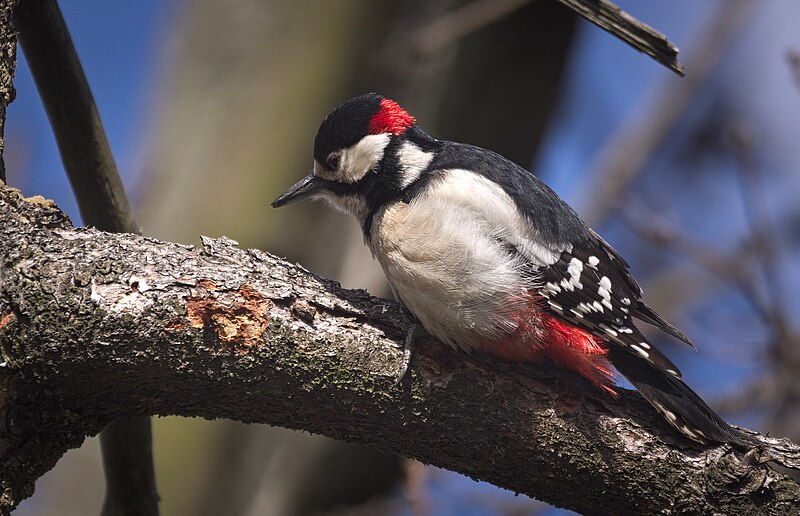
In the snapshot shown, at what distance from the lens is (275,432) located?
4559 millimetres

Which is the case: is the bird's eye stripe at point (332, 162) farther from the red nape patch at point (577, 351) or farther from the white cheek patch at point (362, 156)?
the red nape patch at point (577, 351)

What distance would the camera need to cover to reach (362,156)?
2.64 meters

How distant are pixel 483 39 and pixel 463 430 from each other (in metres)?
3.00

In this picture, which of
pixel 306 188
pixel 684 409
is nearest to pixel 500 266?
pixel 684 409

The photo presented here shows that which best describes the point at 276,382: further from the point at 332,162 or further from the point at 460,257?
the point at 332,162

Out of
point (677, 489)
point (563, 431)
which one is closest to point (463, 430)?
point (563, 431)

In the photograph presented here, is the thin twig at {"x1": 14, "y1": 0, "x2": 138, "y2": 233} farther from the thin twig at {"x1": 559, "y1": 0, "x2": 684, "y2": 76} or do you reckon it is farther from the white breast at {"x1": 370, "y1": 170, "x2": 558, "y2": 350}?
the thin twig at {"x1": 559, "y1": 0, "x2": 684, "y2": 76}

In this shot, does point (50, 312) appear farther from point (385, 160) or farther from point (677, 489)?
point (677, 489)

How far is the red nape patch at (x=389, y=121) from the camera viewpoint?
2652 mm

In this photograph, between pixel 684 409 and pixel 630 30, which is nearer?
pixel 684 409

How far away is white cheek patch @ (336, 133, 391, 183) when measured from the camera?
2633 millimetres

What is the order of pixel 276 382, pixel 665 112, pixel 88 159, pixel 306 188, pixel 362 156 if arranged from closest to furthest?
pixel 276 382
pixel 88 159
pixel 362 156
pixel 306 188
pixel 665 112

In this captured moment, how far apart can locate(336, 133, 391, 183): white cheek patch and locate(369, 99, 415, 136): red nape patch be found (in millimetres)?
25

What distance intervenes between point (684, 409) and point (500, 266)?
0.61 metres
